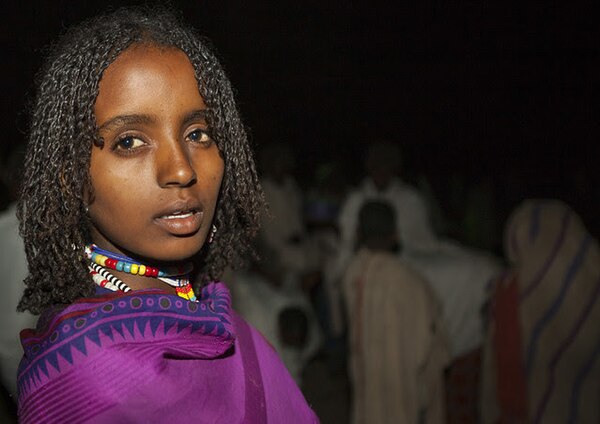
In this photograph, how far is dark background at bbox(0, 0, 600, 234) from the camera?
29.2ft

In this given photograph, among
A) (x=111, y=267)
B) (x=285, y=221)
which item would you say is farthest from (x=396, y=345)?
(x=111, y=267)

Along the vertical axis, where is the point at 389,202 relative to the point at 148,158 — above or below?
below

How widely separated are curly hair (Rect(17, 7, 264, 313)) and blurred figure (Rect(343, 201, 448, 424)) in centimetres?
304

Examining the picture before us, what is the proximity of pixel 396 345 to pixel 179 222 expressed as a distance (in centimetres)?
322

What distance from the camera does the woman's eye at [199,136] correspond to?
4.80 ft

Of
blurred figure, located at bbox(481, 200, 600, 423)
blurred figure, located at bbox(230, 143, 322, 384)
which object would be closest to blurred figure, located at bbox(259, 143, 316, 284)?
blurred figure, located at bbox(230, 143, 322, 384)

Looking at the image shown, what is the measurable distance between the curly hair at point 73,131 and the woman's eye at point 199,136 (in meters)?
0.02

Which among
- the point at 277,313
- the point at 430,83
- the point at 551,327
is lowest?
the point at 277,313

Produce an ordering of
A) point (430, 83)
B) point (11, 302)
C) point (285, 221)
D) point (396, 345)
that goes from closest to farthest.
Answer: point (11, 302) → point (396, 345) → point (285, 221) → point (430, 83)

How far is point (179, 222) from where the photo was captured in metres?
1.42

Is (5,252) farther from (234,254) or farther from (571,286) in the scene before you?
(571,286)

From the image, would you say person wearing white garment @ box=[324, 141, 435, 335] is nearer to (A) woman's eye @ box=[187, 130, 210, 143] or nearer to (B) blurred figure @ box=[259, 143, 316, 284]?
(B) blurred figure @ box=[259, 143, 316, 284]

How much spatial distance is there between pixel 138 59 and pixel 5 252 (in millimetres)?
2194

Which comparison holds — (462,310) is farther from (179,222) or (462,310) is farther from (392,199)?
(179,222)
